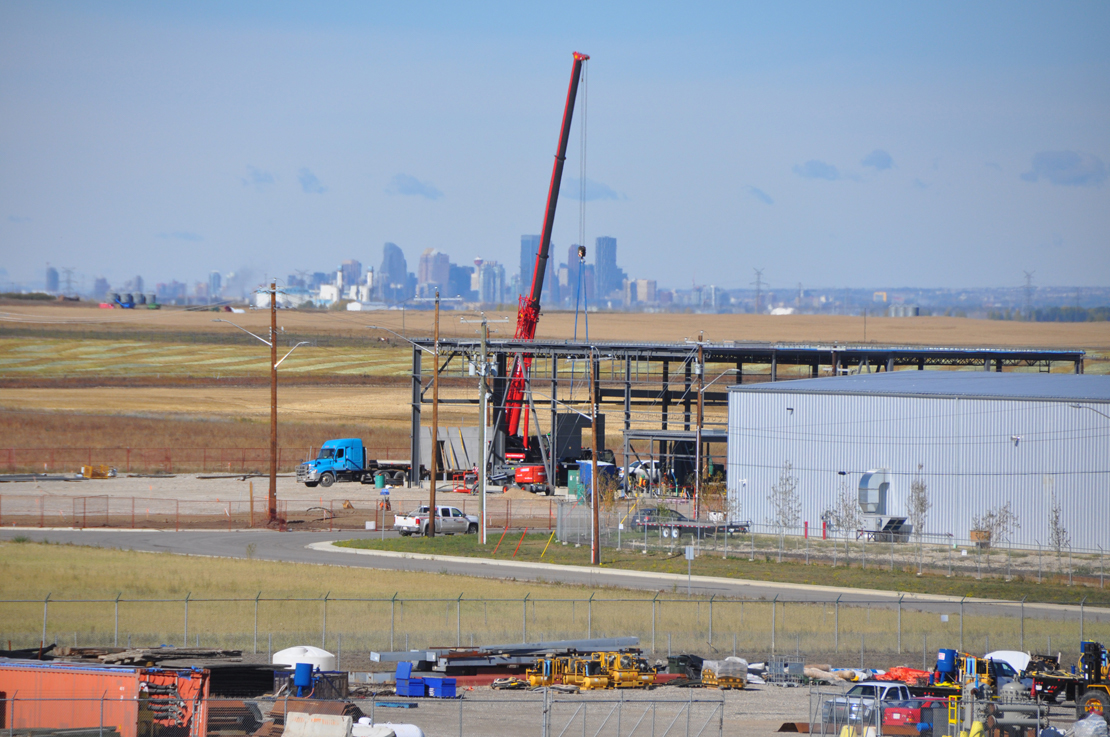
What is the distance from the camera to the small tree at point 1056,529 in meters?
50.4

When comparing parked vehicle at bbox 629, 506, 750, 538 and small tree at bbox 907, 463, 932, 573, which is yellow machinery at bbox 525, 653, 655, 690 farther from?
small tree at bbox 907, 463, 932, 573

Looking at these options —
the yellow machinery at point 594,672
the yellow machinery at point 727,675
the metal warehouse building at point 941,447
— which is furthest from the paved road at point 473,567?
the yellow machinery at point 594,672

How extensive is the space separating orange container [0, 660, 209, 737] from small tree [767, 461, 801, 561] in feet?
128

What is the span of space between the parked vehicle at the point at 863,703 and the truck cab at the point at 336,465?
50.7 meters

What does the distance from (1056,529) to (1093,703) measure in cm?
2662

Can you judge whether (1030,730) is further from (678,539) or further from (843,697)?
(678,539)

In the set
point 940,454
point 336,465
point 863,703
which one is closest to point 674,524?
point 940,454

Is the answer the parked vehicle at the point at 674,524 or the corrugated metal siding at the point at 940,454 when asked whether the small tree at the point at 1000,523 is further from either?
the parked vehicle at the point at 674,524

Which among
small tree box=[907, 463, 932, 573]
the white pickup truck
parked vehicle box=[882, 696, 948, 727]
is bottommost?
parked vehicle box=[882, 696, 948, 727]

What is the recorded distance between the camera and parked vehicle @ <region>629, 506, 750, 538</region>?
5544cm

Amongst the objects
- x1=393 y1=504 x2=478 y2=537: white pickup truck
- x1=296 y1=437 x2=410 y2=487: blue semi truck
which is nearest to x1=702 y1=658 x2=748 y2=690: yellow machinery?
x1=393 y1=504 x2=478 y2=537: white pickup truck

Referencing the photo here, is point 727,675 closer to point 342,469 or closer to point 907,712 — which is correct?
point 907,712

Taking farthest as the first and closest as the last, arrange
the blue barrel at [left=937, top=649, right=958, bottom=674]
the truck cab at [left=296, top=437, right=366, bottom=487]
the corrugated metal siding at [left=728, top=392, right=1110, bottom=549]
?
1. the truck cab at [left=296, top=437, right=366, bottom=487]
2. the corrugated metal siding at [left=728, top=392, right=1110, bottom=549]
3. the blue barrel at [left=937, top=649, right=958, bottom=674]

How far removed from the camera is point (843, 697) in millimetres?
25422
